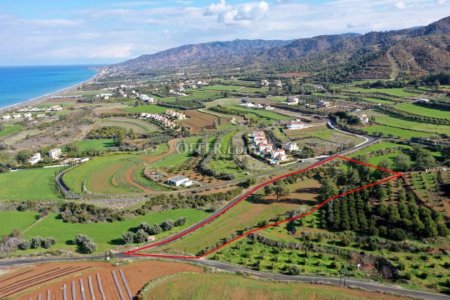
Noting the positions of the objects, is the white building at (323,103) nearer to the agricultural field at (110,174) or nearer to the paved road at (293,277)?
the agricultural field at (110,174)

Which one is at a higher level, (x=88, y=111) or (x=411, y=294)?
(x=88, y=111)

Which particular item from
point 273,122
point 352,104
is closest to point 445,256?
point 273,122

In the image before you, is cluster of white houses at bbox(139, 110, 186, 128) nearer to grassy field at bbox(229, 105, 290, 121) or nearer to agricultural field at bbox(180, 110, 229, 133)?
agricultural field at bbox(180, 110, 229, 133)

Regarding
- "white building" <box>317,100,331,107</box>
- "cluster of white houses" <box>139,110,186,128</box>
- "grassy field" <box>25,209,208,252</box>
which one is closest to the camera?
"grassy field" <box>25,209,208,252</box>

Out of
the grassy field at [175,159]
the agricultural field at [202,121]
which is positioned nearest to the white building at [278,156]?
the grassy field at [175,159]

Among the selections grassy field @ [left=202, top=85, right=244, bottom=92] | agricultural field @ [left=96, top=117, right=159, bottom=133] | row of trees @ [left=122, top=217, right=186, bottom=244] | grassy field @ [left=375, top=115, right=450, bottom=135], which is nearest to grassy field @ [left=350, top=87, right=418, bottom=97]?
grassy field @ [left=375, top=115, right=450, bottom=135]

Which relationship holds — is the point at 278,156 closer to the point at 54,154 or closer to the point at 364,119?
the point at 364,119

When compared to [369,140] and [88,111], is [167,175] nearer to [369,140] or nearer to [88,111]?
[369,140]
